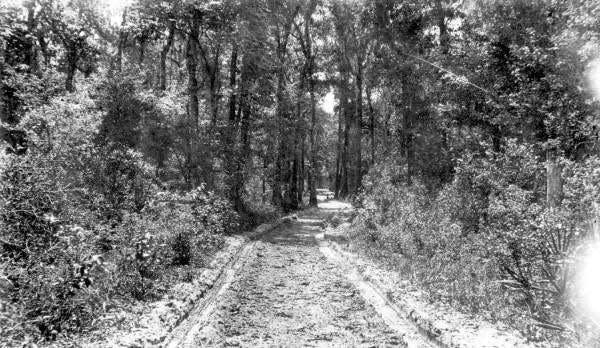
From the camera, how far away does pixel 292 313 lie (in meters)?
7.48

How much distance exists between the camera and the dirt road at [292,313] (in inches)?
240

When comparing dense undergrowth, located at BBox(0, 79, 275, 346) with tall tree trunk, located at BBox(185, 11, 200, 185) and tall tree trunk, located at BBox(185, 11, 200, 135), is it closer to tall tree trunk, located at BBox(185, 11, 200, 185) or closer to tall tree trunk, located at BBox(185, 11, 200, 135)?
tall tree trunk, located at BBox(185, 11, 200, 185)

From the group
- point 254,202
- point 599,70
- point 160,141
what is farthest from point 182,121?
point 599,70

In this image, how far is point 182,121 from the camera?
1703cm

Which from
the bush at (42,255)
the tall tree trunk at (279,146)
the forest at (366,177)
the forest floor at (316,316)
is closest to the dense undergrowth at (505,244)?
the forest at (366,177)

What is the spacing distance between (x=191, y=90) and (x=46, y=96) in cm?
627

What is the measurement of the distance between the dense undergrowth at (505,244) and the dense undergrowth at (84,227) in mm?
4864

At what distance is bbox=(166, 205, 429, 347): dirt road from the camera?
6102mm

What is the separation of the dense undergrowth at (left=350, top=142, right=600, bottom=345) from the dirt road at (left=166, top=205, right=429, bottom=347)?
1.21m

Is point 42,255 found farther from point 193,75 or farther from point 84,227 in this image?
point 193,75

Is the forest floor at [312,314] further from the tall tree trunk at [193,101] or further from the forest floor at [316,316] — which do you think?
the tall tree trunk at [193,101]

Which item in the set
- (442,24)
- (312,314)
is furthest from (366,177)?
(312,314)

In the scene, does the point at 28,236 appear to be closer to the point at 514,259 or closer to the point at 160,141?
the point at 514,259

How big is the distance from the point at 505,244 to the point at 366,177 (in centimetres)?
1119
